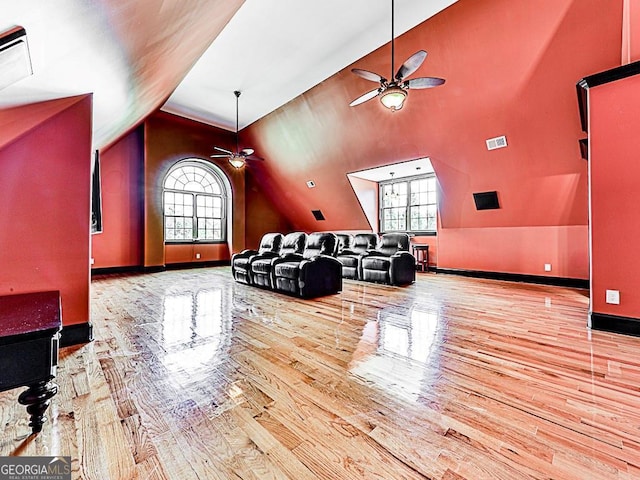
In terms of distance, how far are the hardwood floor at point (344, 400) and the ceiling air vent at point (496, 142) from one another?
10.0 ft

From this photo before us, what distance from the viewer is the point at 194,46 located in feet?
12.1

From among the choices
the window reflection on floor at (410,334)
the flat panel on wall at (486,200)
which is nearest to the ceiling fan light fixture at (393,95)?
the window reflection on floor at (410,334)

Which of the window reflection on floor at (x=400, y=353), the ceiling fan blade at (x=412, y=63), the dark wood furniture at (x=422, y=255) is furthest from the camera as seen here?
the dark wood furniture at (x=422, y=255)

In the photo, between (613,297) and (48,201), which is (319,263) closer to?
(48,201)

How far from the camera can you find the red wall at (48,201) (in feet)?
7.55

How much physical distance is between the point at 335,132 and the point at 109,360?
19.5 ft

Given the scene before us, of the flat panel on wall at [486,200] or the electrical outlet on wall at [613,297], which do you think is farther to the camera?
the flat panel on wall at [486,200]

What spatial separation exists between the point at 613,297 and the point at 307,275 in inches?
138

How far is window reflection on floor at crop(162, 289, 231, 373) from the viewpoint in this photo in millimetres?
2273

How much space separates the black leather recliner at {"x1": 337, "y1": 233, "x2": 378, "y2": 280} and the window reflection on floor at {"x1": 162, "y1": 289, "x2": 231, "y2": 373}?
2.88 meters

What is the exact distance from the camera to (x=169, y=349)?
2.48 meters

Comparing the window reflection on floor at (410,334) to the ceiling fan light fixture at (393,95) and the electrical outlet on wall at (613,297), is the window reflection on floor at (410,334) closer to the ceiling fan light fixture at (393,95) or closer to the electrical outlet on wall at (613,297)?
the electrical outlet on wall at (613,297)

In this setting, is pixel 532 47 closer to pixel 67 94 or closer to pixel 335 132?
pixel 335 132

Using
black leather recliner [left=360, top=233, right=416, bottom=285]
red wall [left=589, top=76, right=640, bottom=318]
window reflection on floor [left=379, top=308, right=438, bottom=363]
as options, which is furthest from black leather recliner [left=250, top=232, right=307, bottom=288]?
red wall [left=589, top=76, right=640, bottom=318]
